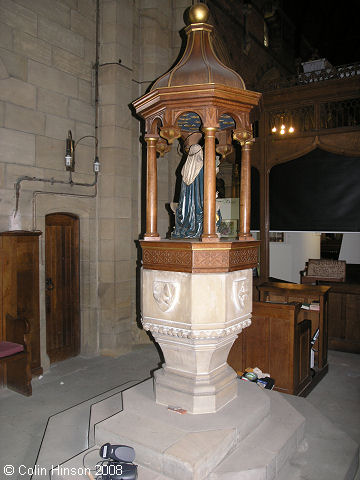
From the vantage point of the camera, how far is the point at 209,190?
2.82 metres

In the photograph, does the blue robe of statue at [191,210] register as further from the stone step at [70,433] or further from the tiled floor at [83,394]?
the tiled floor at [83,394]

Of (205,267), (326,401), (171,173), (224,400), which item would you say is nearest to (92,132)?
(171,173)

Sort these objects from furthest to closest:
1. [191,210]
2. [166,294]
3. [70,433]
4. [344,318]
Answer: [344,318]
[191,210]
[70,433]
[166,294]

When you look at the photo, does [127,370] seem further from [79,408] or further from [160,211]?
[160,211]

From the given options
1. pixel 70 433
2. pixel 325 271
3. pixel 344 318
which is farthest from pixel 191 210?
pixel 325 271

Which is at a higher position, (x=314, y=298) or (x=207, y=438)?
(x=314, y=298)

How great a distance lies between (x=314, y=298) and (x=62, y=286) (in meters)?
3.50

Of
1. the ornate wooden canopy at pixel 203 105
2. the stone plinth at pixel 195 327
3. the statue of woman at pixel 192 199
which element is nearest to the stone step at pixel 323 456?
the stone plinth at pixel 195 327

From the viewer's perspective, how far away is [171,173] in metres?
6.18

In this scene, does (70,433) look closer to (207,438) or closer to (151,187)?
(207,438)

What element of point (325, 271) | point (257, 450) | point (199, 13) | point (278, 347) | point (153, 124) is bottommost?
point (257, 450)

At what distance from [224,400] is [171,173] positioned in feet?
13.0

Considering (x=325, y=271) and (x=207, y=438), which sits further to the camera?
(x=325, y=271)

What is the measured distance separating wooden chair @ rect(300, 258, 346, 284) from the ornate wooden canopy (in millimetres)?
3753
